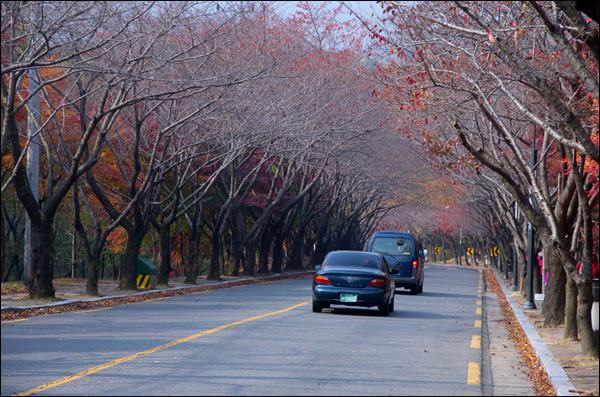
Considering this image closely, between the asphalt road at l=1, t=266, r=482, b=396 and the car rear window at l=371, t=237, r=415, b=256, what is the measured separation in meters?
9.94

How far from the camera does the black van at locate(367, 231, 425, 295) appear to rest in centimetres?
2845

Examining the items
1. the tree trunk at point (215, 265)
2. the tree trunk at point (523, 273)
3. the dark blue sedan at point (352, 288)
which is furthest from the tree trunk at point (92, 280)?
the tree trunk at point (523, 273)

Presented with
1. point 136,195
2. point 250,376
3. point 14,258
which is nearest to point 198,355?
point 250,376

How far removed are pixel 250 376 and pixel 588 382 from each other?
3.94m

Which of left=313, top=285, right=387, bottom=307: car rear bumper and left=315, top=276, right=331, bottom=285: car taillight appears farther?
left=315, top=276, right=331, bottom=285: car taillight

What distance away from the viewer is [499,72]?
17.7 metres

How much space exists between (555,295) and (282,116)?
53.1 feet

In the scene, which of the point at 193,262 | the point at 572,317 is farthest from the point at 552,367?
the point at 193,262

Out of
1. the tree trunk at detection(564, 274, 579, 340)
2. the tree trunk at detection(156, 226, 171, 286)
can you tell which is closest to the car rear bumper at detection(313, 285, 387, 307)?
the tree trunk at detection(564, 274, 579, 340)

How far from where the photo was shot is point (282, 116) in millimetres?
31000

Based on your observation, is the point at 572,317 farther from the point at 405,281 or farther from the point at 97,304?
the point at 405,281

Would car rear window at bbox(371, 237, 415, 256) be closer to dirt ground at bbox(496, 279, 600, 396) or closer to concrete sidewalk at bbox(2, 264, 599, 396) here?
concrete sidewalk at bbox(2, 264, 599, 396)

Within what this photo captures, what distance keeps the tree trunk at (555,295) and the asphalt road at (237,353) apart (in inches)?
62.7

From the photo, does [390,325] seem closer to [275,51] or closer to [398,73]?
[398,73]
